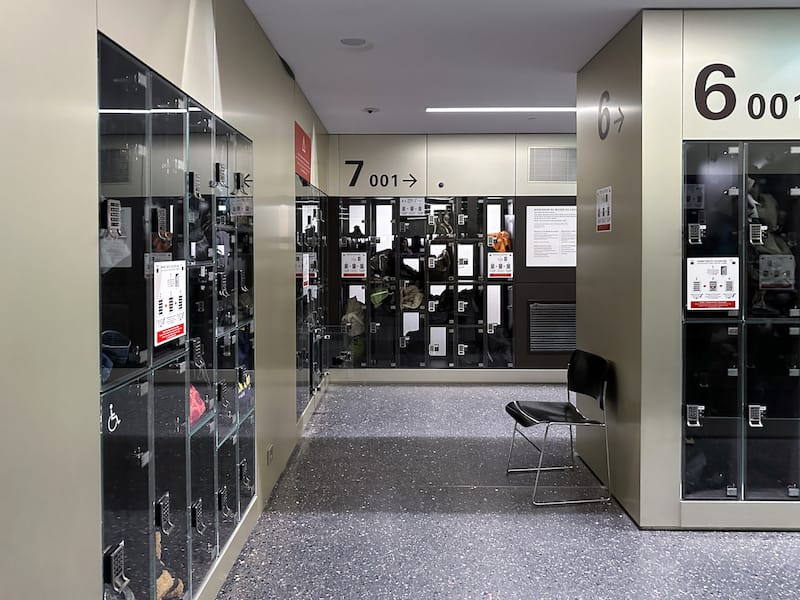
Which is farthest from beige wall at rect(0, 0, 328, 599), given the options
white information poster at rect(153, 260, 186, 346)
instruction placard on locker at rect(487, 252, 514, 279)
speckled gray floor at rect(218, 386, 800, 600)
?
instruction placard on locker at rect(487, 252, 514, 279)

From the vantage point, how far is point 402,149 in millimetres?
7227

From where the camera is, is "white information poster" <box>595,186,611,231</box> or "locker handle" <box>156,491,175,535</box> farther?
"white information poster" <box>595,186,611,231</box>

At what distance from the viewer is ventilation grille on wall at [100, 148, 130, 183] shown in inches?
66.7

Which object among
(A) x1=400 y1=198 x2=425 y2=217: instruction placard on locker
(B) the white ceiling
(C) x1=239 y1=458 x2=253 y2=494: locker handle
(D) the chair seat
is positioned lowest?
(C) x1=239 y1=458 x2=253 y2=494: locker handle

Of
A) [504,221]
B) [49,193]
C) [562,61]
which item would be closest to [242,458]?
[49,193]

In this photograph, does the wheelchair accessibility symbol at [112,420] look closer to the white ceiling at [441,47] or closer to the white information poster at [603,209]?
the white ceiling at [441,47]

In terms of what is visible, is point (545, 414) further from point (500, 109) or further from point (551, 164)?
point (551, 164)

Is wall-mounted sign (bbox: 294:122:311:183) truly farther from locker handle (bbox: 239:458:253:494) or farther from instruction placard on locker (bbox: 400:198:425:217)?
locker handle (bbox: 239:458:253:494)

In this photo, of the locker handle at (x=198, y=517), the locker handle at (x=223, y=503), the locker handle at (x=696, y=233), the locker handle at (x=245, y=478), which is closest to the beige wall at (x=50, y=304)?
the locker handle at (x=198, y=517)

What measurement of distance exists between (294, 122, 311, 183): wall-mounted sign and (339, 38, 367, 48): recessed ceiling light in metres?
1.02

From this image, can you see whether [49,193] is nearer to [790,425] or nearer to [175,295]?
[175,295]

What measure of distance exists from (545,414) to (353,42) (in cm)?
260

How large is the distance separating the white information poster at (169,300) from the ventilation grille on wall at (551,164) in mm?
5571

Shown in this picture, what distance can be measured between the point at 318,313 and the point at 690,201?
12.3 ft
